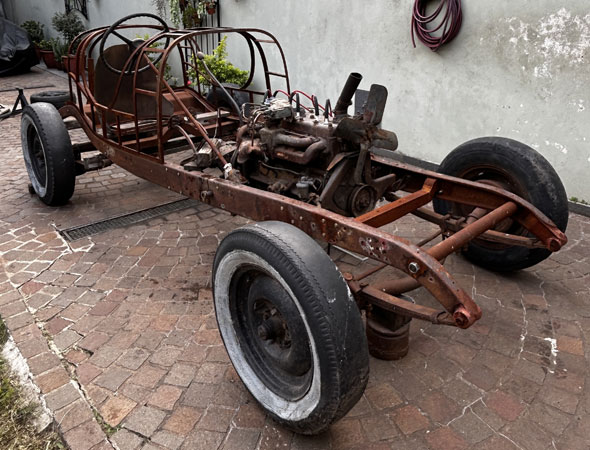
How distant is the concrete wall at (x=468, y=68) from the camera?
15.3 feet

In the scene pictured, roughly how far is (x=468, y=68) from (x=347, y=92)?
→ 9.33ft

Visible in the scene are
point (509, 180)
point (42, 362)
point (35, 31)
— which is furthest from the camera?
point (35, 31)

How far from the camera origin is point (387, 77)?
609 cm

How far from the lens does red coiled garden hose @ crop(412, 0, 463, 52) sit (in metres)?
5.14

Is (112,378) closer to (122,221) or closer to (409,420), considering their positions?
(409,420)

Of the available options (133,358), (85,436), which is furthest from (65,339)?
(85,436)

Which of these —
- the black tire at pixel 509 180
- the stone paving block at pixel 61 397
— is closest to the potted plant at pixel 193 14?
the black tire at pixel 509 180

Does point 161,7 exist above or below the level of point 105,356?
above

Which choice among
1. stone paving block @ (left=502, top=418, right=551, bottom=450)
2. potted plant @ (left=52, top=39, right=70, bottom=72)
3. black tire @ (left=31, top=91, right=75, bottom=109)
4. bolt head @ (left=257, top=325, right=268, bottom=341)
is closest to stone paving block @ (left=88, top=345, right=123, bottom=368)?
bolt head @ (left=257, top=325, right=268, bottom=341)

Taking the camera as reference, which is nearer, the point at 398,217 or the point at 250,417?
the point at 250,417

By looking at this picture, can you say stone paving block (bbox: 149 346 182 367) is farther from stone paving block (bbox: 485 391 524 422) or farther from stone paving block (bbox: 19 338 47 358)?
stone paving block (bbox: 485 391 524 422)

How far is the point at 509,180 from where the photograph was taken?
346 cm

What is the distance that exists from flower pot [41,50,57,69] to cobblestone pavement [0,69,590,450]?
11241 millimetres

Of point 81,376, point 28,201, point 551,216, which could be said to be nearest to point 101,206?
point 28,201
